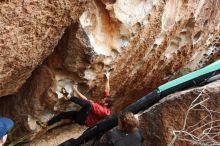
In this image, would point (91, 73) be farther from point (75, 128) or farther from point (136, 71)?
point (75, 128)

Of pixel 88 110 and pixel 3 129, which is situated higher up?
pixel 3 129

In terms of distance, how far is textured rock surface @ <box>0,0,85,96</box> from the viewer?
4898mm

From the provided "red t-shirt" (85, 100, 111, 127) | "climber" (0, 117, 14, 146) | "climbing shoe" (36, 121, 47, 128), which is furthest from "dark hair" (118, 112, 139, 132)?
"climbing shoe" (36, 121, 47, 128)

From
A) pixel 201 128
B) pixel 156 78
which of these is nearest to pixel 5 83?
pixel 201 128

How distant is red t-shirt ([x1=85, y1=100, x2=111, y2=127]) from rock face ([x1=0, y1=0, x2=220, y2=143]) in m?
0.51

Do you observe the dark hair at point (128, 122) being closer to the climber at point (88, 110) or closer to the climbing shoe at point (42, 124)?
the climber at point (88, 110)

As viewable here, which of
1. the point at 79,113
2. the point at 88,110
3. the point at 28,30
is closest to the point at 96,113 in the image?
the point at 88,110

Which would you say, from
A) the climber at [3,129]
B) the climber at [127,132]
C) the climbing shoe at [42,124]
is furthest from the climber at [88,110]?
the climber at [3,129]

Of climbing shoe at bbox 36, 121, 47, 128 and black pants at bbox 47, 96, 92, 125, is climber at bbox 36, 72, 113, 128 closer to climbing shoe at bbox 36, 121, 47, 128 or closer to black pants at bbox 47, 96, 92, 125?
black pants at bbox 47, 96, 92, 125

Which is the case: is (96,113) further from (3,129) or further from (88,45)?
(3,129)

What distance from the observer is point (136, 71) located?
7.30 metres

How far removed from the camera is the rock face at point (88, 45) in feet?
17.1

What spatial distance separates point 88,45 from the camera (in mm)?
6043

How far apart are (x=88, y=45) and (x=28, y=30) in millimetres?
1086
